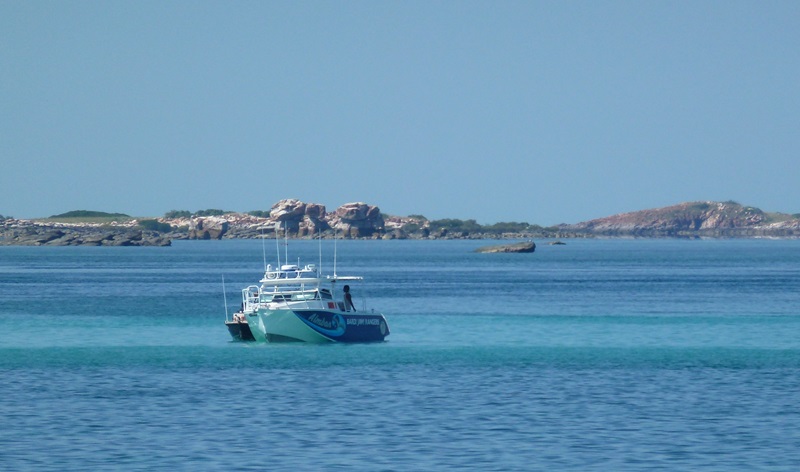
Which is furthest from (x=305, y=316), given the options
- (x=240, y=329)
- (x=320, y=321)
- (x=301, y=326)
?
(x=240, y=329)

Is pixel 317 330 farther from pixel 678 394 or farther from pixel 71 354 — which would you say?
pixel 678 394

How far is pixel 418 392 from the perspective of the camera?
31750 mm

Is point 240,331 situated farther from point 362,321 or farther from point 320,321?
point 362,321

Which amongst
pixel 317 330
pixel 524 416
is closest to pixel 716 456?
pixel 524 416

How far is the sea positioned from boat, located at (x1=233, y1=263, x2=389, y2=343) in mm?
Result: 983

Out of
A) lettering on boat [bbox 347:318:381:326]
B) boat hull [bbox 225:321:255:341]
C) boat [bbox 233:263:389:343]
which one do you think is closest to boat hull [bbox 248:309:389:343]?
boat [bbox 233:263:389:343]

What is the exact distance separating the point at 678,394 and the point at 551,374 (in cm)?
546

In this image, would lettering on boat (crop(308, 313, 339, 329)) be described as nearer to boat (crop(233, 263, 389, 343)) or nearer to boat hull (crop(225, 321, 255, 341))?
boat (crop(233, 263, 389, 343))

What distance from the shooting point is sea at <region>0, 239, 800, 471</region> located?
23141mm

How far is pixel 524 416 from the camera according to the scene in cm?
2739

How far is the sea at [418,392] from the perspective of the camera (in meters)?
23.1

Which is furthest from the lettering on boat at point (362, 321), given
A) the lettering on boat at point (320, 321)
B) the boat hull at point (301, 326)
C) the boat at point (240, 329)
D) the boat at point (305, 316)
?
the boat at point (240, 329)

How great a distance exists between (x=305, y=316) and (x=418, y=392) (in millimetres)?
14452

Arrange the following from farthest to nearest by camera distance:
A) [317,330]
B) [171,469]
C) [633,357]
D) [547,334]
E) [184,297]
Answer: [184,297], [547,334], [317,330], [633,357], [171,469]
